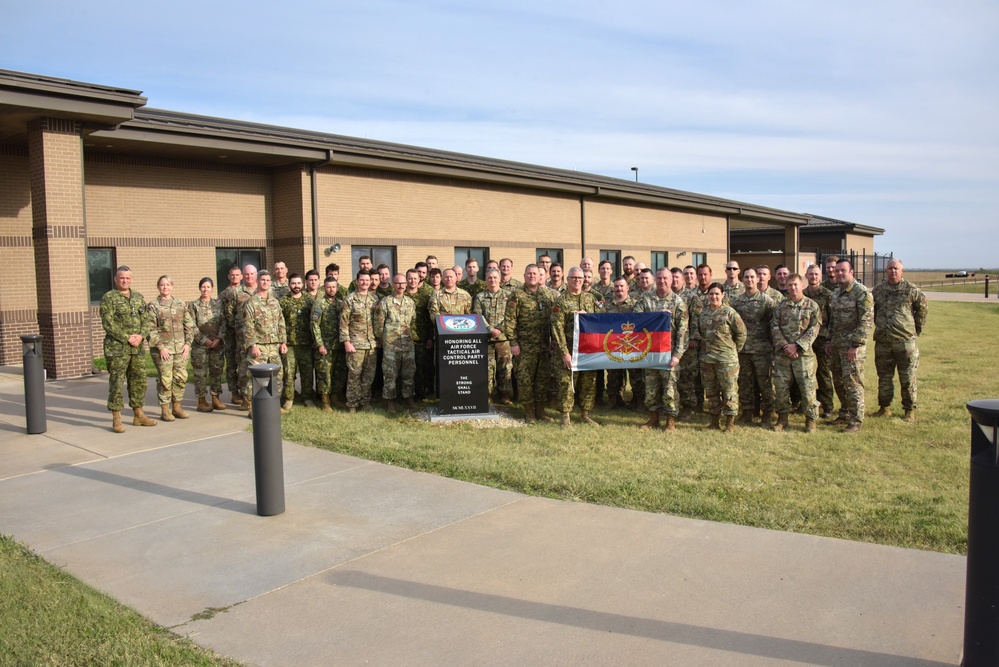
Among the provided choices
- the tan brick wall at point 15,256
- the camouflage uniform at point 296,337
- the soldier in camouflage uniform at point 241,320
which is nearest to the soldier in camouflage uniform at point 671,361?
the camouflage uniform at point 296,337

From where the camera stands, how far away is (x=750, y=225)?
138ft

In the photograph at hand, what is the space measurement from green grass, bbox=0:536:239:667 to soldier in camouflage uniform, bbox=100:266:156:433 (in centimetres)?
481

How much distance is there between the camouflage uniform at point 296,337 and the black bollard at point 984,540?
333 inches

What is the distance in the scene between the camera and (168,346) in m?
9.88

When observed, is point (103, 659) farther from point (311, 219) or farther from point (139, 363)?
point (311, 219)

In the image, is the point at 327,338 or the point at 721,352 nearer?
the point at 721,352

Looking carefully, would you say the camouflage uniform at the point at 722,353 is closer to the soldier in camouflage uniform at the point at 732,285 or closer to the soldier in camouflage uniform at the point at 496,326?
the soldier in camouflage uniform at the point at 732,285

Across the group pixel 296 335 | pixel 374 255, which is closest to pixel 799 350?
pixel 296 335

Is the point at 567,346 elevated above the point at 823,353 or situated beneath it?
elevated above

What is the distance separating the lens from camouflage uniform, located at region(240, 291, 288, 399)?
985cm

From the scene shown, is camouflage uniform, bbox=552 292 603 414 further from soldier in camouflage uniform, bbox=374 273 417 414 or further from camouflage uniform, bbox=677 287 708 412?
soldier in camouflage uniform, bbox=374 273 417 414

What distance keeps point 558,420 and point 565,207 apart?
16786 mm

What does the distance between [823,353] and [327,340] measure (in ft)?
21.8

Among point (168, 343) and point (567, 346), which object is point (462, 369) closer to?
point (567, 346)
